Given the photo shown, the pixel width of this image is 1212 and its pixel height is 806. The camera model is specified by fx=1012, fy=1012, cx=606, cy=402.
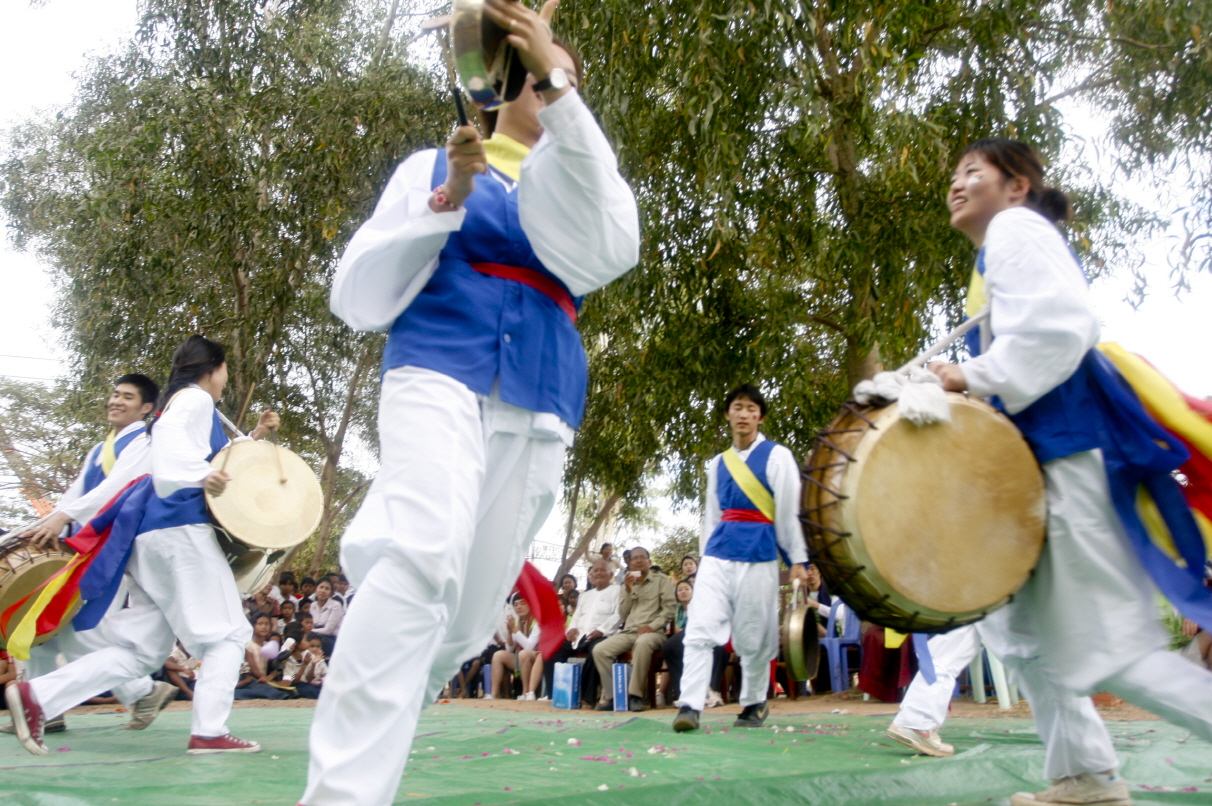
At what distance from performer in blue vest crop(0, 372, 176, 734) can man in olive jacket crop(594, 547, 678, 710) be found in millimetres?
4549

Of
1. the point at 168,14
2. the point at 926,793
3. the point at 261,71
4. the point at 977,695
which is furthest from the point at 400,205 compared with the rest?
the point at 168,14

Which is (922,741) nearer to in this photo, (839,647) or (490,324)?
(490,324)

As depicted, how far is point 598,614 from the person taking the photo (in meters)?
10.4

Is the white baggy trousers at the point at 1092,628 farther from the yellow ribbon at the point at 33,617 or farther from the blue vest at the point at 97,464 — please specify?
the blue vest at the point at 97,464

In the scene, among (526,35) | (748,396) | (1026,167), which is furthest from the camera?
(748,396)

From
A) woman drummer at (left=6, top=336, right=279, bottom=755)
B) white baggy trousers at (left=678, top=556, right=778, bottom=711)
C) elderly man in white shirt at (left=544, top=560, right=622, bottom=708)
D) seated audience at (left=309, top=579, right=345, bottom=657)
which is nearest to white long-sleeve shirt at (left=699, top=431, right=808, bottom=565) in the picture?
white baggy trousers at (left=678, top=556, right=778, bottom=711)

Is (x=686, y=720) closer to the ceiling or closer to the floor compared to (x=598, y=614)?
closer to the floor

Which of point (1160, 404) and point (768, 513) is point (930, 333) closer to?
point (768, 513)

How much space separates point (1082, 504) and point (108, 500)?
13.5ft

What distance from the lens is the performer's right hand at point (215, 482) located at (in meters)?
4.15

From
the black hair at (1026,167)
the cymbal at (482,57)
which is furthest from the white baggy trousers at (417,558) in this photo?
the black hair at (1026,167)

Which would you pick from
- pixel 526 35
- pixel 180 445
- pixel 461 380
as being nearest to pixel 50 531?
pixel 180 445

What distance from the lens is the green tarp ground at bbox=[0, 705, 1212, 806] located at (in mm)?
2852

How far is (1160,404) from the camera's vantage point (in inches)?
97.0
